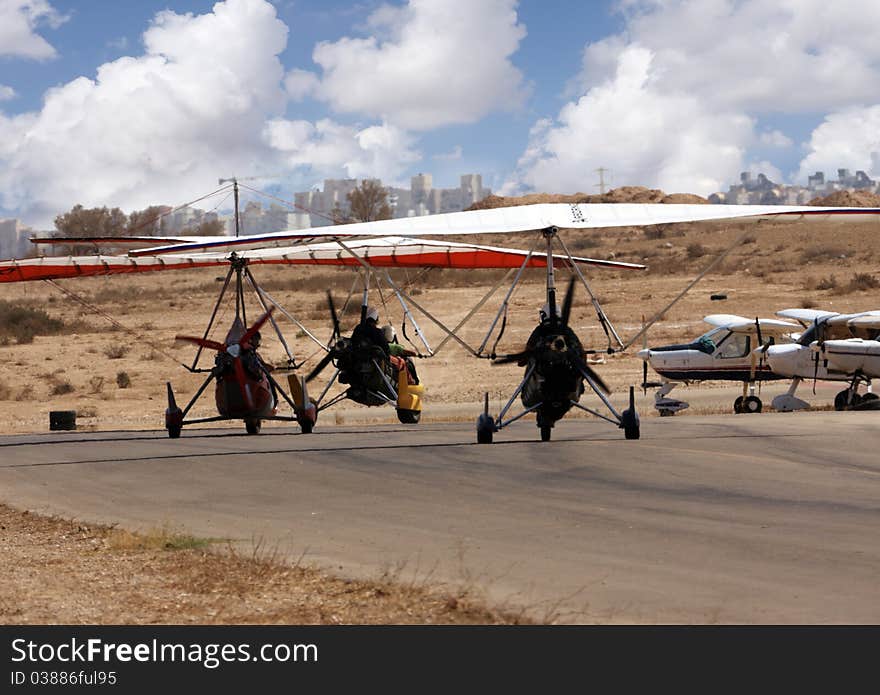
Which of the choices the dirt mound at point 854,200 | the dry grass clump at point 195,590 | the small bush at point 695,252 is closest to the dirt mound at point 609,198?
the dirt mound at point 854,200

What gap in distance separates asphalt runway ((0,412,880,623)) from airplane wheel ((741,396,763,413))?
5.10 metres

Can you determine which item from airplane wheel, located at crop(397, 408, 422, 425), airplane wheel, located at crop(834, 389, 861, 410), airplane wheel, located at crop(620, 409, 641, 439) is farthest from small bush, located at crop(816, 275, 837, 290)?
airplane wheel, located at crop(620, 409, 641, 439)

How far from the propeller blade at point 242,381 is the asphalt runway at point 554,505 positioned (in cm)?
73

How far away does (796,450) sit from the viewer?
1759cm

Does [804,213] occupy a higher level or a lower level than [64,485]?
higher

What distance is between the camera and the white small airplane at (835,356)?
25906mm

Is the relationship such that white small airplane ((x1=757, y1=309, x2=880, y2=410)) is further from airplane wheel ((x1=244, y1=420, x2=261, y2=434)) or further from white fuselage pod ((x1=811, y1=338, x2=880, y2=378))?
airplane wheel ((x1=244, y1=420, x2=261, y2=434))

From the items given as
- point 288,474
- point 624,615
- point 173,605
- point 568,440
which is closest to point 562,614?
point 624,615

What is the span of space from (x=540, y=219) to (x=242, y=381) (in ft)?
19.0

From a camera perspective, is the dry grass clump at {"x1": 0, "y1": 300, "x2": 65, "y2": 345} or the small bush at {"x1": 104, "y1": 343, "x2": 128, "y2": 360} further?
the dry grass clump at {"x1": 0, "y1": 300, "x2": 65, "y2": 345}

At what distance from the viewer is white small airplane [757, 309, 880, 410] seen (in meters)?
25.9

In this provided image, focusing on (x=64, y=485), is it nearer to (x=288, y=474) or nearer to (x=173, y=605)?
(x=288, y=474)
